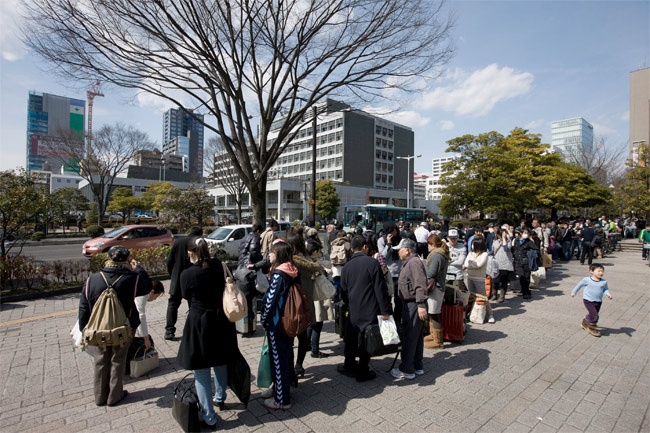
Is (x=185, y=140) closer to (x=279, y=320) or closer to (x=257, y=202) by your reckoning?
(x=257, y=202)

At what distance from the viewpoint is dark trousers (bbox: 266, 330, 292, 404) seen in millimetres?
3279

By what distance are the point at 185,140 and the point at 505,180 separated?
586 feet

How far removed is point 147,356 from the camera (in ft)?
13.6

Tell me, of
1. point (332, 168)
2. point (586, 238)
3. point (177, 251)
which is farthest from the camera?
point (332, 168)

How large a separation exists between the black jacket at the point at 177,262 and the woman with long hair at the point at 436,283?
3648mm

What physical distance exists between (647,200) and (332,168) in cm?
5505

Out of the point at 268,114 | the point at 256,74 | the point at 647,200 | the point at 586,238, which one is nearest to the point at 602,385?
the point at 268,114

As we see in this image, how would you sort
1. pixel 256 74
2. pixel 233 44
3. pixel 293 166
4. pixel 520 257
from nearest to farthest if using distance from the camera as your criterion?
pixel 520 257 → pixel 233 44 → pixel 256 74 → pixel 293 166

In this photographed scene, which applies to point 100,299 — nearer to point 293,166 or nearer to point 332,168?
point 332,168

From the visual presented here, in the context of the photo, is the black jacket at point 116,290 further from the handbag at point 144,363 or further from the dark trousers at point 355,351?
the dark trousers at point 355,351

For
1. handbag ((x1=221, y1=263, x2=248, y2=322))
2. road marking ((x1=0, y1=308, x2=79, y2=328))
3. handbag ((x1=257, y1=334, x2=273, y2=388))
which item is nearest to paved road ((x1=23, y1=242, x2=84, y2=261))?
road marking ((x1=0, y1=308, x2=79, y2=328))

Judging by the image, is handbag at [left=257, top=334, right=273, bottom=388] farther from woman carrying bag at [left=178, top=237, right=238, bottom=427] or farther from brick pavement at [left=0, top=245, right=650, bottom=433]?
woman carrying bag at [left=178, top=237, right=238, bottom=427]

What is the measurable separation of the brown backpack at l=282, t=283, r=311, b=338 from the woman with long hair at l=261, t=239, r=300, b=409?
42 millimetres

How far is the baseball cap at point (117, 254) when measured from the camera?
11.1 ft
